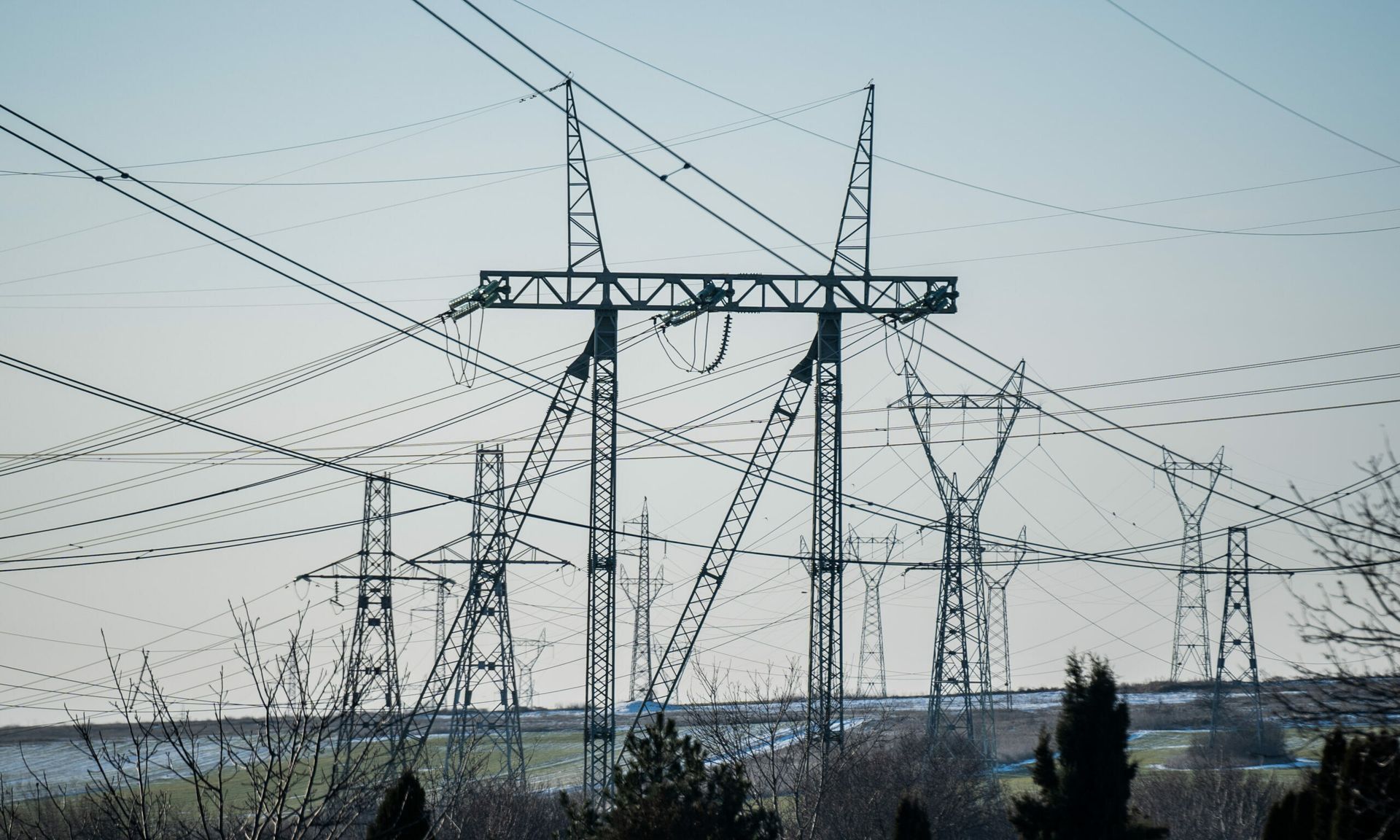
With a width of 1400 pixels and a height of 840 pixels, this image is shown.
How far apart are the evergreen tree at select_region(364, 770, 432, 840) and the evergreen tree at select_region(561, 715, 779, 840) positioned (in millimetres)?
2823

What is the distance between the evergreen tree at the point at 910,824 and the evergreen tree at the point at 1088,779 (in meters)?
3.82

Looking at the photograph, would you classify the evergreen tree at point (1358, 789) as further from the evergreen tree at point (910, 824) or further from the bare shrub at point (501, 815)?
the bare shrub at point (501, 815)

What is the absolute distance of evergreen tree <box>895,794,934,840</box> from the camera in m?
33.6

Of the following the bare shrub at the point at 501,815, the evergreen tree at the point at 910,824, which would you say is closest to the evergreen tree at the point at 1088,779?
the evergreen tree at the point at 910,824

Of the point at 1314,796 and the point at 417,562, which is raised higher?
the point at 417,562

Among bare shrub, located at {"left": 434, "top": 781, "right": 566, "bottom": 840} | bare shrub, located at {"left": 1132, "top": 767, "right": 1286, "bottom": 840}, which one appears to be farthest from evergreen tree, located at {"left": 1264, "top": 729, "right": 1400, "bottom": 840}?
bare shrub, located at {"left": 1132, "top": 767, "right": 1286, "bottom": 840}

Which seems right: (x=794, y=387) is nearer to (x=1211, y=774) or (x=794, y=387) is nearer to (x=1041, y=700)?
(x=1211, y=774)

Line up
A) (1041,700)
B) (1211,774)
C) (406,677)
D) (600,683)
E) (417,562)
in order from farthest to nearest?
(1041,700) < (1211,774) < (417,562) < (600,683) < (406,677)

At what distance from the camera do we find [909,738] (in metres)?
66.4

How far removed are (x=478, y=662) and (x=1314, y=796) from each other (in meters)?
34.6

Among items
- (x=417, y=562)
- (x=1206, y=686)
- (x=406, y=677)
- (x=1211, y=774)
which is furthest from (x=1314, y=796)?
(x=1206, y=686)

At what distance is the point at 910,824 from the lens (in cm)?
3366

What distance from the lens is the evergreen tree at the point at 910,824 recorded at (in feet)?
110

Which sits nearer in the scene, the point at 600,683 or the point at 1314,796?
the point at 1314,796
